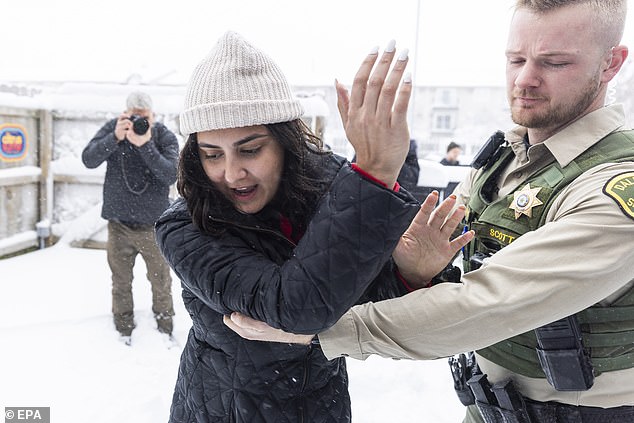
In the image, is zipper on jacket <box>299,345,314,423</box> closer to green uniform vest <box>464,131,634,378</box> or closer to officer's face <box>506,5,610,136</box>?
green uniform vest <box>464,131,634,378</box>

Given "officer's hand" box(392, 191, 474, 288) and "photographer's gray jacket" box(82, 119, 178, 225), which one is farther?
"photographer's gray jacket" box(82, 119, 178, 225)

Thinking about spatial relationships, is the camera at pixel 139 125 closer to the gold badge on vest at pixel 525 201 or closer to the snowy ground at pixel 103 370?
the snowy ground at pixel 103 370

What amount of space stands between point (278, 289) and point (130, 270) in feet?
11.7

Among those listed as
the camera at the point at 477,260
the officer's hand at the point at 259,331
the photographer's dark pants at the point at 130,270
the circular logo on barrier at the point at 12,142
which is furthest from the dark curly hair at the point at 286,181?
the circular logo on barrier at the point at 12,142

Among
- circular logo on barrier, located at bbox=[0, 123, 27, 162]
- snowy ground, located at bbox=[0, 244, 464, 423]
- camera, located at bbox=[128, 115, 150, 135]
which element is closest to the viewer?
snowy ground, located at bbox=[0, 244, 464, 423]

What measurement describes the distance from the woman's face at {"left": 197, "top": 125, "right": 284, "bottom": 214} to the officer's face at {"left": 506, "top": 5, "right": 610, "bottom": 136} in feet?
2.26

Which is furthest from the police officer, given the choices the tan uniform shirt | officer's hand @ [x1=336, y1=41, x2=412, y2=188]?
officer's hand @ [x1=336, y1=41, x2=412, y2=188]

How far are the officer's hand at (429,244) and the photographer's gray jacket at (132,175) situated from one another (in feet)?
10.3

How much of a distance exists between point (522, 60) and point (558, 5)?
0.16 m

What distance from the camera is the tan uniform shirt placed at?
1104 mm

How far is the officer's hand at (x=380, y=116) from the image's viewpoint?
3.01 ft

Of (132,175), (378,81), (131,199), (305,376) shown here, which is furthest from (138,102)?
(378,81)

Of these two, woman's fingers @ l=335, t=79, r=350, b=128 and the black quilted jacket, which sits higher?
woman's fingers @ l=335, t=79, r=350, b=128

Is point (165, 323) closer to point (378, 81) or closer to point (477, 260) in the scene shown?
point (477, 260)
